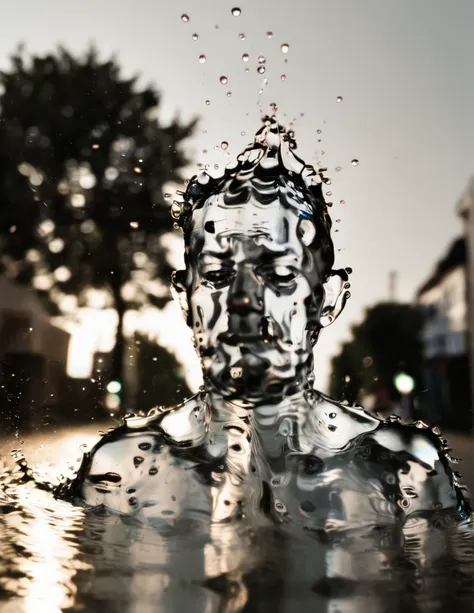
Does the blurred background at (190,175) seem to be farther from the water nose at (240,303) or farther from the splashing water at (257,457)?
the water nose at (240,303)

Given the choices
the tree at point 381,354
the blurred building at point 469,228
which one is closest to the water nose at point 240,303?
the tree at point 381,354

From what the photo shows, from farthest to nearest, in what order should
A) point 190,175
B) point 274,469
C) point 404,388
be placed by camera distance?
point 404,388
point 190,175
point 274,469

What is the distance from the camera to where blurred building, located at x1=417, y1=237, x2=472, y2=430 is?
1.34 metres

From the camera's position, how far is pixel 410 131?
1319 mm

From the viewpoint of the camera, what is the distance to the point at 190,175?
3.99 ft

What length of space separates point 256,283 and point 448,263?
1.93ft

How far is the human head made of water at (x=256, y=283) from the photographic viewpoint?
3.30 feet

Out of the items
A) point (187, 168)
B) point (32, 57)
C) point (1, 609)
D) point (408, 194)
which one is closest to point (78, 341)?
point (187, 168)

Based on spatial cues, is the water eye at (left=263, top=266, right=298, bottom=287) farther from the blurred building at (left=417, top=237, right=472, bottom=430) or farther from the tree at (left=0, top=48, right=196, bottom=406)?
the blurred building at (left=417, top=237, right=472, bottom=430)

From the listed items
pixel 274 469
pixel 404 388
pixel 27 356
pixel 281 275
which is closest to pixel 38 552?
pixel 274 469

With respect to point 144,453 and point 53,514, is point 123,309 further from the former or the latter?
point 53,514

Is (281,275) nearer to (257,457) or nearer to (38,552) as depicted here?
(257,457)

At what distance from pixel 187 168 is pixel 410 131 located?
495mm

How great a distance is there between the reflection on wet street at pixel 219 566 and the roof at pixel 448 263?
61 cm
